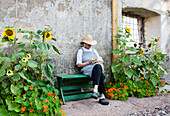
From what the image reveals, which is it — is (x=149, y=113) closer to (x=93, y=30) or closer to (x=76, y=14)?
(x=93, y=30)

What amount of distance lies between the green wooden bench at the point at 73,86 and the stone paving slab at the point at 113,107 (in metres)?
0.16

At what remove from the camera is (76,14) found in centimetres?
330

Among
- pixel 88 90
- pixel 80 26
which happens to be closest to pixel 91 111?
pixel 88 90

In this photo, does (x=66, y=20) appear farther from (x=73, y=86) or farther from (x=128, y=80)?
(x=128, y=80)

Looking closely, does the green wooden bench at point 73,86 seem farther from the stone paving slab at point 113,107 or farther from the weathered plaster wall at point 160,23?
the weathered plaster wall at point 160,23

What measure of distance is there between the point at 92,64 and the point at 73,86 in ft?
1.74

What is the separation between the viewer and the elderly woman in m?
2.90

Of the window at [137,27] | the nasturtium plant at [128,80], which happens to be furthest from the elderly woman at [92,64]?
the window at [137,27]

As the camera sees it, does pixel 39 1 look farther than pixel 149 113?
Yes

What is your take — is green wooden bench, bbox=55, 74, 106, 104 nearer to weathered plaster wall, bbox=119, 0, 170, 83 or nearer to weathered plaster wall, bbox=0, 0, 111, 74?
weathered plaster wall, bbox=0, 0, 111, 74

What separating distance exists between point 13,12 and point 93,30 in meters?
1.54

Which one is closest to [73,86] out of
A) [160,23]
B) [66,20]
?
[66,20]

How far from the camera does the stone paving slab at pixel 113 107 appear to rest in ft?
8.25

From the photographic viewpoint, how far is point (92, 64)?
125 inches
